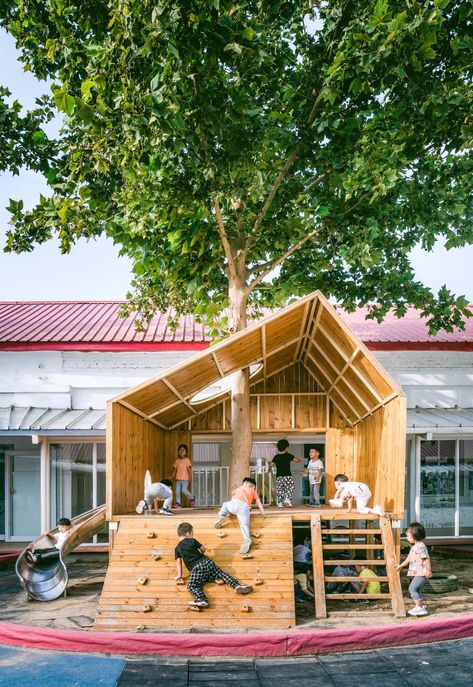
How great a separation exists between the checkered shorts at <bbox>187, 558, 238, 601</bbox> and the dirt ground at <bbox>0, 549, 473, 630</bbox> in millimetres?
1276

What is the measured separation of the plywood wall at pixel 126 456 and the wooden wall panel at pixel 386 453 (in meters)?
4.76

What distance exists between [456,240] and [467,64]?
3513mm

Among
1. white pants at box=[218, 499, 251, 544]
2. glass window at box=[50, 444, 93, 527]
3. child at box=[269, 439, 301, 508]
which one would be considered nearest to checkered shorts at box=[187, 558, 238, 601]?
white pants at box=[218, 499, 251, 544]

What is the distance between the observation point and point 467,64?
11.4 meters

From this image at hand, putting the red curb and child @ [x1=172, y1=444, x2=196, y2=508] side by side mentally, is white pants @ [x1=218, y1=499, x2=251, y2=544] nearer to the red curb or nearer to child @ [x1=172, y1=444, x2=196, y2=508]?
the red curb

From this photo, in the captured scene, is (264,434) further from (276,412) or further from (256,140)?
(256,140)

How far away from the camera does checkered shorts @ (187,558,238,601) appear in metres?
9.95

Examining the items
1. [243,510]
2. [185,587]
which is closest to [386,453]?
[243,510]

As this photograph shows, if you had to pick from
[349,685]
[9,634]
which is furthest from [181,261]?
[349,685]

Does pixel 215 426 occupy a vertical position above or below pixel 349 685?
above

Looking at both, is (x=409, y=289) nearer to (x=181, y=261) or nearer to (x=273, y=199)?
(x=273, y=199)

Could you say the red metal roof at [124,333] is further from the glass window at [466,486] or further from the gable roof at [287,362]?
the glass window at [466,486]

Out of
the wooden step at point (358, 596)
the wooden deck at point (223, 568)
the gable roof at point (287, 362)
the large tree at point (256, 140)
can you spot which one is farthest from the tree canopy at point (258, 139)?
the wooden step at point (358, 596)

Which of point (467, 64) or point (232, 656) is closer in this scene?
point (232, 656)
